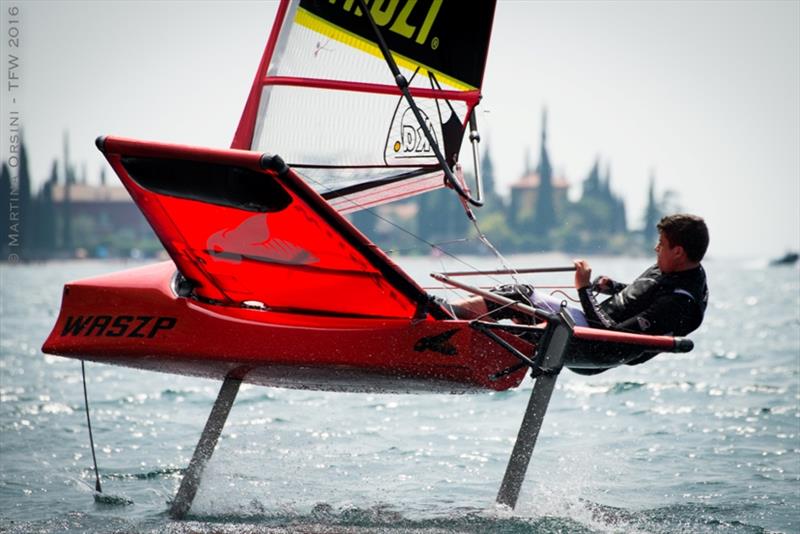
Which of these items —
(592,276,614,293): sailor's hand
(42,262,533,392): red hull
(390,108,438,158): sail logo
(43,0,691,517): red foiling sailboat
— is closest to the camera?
(43,0,691,517): red foiling sailboat

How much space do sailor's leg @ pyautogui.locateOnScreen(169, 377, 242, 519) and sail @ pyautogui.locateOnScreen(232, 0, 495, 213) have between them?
1.30m

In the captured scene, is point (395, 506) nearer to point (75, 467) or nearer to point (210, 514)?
point (210, 514)

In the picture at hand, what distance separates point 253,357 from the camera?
511cm

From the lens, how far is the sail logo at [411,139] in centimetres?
689

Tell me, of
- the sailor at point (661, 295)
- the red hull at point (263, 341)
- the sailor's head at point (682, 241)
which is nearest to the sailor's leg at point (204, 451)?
the red hull at point (263, 341)

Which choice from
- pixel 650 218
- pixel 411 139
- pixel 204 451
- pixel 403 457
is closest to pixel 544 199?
pixel 650 218

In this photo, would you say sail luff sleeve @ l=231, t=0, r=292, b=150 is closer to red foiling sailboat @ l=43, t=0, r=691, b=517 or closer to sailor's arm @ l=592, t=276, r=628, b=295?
red foiling sailboat @ l=43, t=0, r=691, b=517

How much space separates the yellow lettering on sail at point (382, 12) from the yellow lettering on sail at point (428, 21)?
0.75ft

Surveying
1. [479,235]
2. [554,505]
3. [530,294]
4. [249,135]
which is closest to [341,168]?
[249,135]

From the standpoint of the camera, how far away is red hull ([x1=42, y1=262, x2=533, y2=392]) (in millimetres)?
5012

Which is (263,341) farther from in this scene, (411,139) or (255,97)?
(411,139)

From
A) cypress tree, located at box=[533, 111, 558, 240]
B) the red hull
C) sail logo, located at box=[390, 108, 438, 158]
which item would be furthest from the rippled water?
cypress tree, located at box=[533, 111, 558, 240]

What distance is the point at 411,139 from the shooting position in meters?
6.97

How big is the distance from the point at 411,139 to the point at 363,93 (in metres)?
0.42
